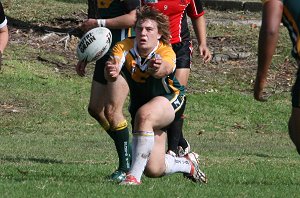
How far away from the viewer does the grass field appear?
30.3 ft

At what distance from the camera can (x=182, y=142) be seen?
11531 mm

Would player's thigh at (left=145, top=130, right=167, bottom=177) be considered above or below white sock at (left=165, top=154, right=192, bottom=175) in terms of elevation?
above

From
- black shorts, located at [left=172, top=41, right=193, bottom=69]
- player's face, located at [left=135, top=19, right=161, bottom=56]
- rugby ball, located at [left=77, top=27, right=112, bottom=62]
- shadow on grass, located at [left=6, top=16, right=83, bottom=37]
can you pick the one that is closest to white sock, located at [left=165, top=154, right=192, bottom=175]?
player's face, located at [left=135, top=19, right=161, bottom=56]

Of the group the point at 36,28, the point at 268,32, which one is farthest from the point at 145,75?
the point at 36,28

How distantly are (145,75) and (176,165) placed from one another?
0.94m

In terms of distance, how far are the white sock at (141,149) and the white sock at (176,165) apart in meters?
0.53

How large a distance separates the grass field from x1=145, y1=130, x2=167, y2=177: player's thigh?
12 centimetres

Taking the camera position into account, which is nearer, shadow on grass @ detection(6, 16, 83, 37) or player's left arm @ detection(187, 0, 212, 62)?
player's left arm @ detection(187, 0, 212, 62)

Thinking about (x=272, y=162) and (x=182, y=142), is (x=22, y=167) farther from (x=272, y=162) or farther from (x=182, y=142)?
(x=272, y=162)

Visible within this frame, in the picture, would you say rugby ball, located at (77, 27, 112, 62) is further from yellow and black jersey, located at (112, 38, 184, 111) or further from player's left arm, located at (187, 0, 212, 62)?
player's left arm, located at (187, 0, 212, 62)

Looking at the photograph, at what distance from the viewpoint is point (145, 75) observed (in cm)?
948

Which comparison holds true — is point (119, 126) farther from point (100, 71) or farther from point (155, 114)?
point (155, 114)

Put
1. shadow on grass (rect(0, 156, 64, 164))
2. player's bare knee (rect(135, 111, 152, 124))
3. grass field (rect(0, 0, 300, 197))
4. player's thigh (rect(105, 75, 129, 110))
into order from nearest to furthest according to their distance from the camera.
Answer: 1. player's bare knee (rect(135, 111, 152, 124))
2. grass field (rect(0, 0, 300, 197))
3. player's thigh (rect(105, 75, 129, 110))
4. shadow on grass (rect(0, 156, 64, 164))

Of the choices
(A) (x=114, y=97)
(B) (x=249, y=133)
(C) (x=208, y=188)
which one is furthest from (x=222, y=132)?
(C) (x=208, y=188)
